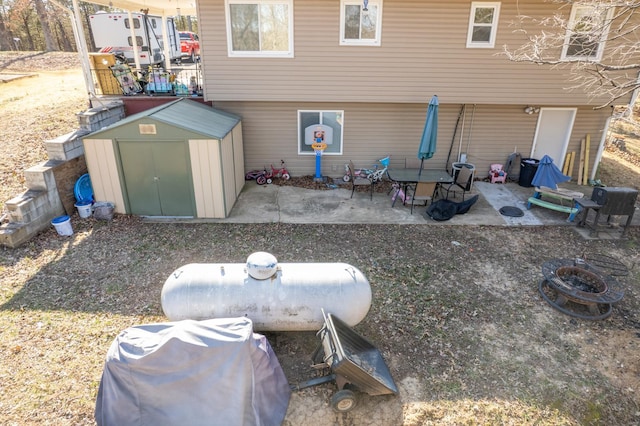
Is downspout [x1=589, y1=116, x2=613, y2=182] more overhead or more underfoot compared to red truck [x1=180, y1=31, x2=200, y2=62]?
more underfoot

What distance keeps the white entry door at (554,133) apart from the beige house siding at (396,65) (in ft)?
3.60

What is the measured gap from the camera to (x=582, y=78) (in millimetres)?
11477

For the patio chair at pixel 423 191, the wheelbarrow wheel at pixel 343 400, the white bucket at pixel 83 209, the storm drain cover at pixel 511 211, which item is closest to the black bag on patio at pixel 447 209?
the patio chair at pixel 423 191

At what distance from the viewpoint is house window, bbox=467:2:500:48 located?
11023mm

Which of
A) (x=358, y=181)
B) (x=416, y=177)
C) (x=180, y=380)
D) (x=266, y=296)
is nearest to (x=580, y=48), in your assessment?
(x=416, y=177)

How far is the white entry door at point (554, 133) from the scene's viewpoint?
12.9m

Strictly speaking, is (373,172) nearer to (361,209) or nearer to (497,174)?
(361,209)

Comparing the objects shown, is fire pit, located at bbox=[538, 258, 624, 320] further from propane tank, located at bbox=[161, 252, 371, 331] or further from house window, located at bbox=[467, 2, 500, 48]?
house window, located at bbox=[467, 2, 500, 48]

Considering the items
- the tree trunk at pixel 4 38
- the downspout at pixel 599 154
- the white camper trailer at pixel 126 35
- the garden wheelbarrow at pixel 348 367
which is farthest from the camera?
the tree trunk at pixel 4 38

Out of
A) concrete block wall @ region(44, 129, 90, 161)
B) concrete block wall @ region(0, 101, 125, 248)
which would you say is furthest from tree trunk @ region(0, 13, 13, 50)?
concrete block wall @ region(44, 129, 90, 161)

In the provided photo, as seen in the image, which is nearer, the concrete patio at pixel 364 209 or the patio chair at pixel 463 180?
the concrete patio at pixel 364 209

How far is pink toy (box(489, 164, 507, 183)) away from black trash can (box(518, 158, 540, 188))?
1.69 feet

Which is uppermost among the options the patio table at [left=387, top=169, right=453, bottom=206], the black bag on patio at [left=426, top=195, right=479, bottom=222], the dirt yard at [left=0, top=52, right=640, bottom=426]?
the patio table at [left=387, top=169, right=453, bottom=206]

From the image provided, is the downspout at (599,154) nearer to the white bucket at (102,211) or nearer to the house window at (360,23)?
the house window at (360,23)
